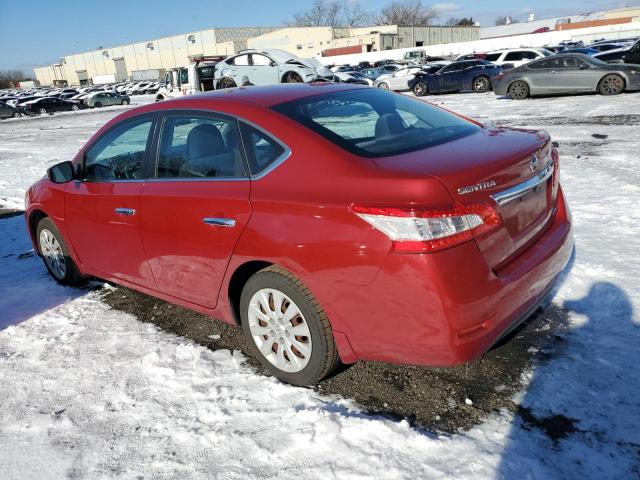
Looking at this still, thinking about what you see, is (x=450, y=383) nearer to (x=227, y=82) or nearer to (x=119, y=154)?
(x=119, y=154)

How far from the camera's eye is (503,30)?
10038cm

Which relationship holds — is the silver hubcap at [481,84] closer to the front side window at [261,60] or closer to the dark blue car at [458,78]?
the dark blue car at [458,78]

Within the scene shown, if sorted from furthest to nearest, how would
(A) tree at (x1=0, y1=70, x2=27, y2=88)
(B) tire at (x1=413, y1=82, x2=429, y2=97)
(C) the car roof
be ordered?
(A) tree at (x1=0, y1=70, x2=27, y2=88)
(B) tire at (x1=413, y1=82, x2=429, y2=97)
(C) the car roof

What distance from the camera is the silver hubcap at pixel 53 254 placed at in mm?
4586

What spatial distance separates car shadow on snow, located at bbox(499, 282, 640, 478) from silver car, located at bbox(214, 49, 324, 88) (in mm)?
18208

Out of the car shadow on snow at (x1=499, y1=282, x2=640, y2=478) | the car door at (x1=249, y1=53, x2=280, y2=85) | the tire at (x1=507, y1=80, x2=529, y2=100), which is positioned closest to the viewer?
the car shadow on snow at (x1=499, y1=282, x2=640, y2=478)

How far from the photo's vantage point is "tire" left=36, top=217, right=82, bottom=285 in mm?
4496

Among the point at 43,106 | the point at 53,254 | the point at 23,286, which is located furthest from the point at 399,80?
the point at 43,106

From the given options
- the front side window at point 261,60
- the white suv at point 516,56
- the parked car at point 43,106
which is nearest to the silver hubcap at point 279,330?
the front side window at point 261,60

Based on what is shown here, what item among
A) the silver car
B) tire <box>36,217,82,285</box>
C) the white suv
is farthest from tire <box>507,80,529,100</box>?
tire <box>36,217,82,285</box>

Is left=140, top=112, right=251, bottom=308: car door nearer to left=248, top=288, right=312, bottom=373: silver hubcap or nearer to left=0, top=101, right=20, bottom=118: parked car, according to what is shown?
left=248, top=288, right=312, bottom=373: silver hubcap

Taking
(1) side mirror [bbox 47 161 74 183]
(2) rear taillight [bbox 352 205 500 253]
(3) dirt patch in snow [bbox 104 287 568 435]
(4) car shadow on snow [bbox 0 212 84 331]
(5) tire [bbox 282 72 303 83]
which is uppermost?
(5) tire [bbox 282 72 303 83]

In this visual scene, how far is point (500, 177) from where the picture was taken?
2426 mm

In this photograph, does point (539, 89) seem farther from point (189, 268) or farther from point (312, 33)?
point (312, 33)
